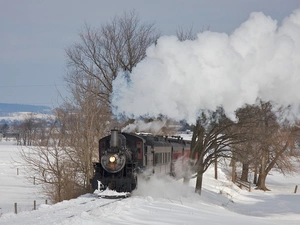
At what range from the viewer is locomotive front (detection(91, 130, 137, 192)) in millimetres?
17781

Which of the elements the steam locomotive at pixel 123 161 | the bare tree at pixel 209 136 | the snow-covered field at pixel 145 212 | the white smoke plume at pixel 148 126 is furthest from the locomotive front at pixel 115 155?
the bare tree at pixel 209 136

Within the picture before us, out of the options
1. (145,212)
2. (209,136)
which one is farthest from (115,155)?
(209,136)

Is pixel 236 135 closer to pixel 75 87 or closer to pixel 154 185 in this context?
pixel 154 185

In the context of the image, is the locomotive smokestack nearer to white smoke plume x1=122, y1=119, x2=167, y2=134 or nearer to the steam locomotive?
the steam locomotive

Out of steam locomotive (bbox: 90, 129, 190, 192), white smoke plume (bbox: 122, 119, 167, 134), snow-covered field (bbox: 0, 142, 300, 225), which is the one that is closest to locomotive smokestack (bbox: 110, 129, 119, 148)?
steam locomotive (bbox: 90, 129, 190, 192)

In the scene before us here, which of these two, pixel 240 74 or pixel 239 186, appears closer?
pixel 240 74

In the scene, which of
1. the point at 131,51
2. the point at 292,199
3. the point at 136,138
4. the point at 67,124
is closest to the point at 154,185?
the point at 136,138

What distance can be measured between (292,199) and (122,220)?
28202 mm

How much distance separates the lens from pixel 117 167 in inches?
703

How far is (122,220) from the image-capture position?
12086mm

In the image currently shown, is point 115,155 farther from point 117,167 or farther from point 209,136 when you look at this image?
point 209,136

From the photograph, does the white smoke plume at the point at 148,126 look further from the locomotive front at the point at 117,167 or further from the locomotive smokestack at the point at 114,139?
the locomotive smokestack at the point at 114,139

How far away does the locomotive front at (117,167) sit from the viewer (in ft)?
58.3

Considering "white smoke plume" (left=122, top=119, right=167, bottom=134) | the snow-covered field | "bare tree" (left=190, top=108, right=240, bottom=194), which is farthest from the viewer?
"white smoke plume" (left=122, top=119, right=167, bottom=134)
